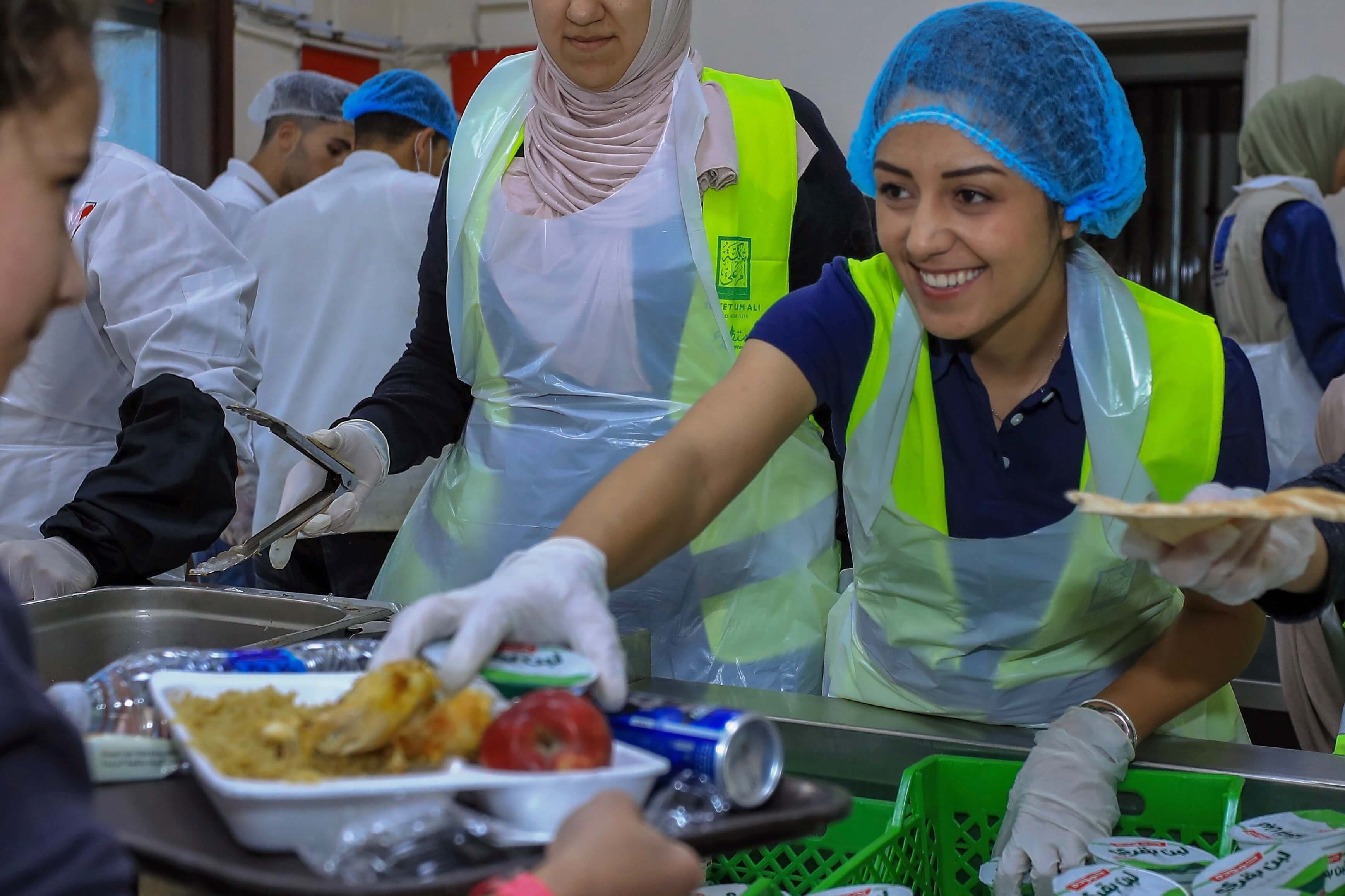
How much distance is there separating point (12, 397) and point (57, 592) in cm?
43

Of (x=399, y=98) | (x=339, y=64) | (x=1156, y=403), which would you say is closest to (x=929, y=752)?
(x=1156, y=403)

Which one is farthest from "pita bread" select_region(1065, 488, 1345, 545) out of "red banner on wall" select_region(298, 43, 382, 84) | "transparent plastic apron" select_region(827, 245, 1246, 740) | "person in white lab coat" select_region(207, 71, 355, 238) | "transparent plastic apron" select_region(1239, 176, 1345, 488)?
"red banner on wall" select_region(298, 43, 382, 84)

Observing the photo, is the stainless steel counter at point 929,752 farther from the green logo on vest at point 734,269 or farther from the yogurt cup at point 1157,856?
the green logo on vest at point 734,269

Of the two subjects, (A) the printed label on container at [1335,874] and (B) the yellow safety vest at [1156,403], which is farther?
(B) the yellow safety vest at [1156,403]

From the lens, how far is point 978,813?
1.18 meters

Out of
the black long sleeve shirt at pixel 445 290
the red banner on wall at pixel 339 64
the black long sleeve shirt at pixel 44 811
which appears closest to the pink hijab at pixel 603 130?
the black long sleeve shirt at pixel 445 290

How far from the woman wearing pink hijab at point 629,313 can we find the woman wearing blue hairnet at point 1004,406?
311mm

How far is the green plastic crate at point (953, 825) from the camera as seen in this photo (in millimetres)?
1090

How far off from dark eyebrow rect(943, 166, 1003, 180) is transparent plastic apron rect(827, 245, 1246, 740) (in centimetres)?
17

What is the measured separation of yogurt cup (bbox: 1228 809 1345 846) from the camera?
1.01 metres

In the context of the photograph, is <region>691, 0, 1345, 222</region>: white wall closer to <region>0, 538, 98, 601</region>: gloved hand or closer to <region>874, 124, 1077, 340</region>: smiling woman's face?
<region>874, 124, 1077, 340</region>: smiling woman's face

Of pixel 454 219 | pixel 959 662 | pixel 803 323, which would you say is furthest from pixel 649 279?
pixel 959 662

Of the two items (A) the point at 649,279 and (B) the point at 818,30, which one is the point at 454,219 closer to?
(A) the point at 649,279

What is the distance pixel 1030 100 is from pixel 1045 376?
303 mm
